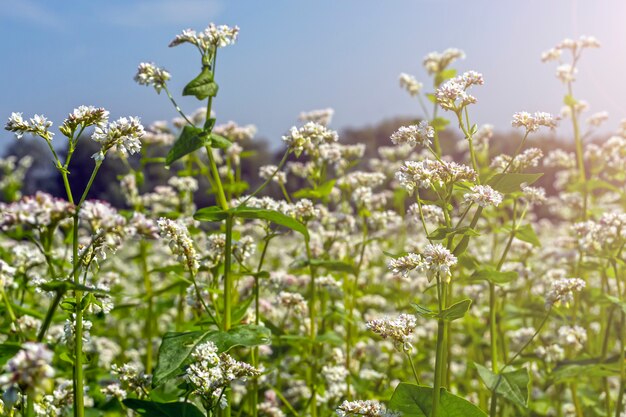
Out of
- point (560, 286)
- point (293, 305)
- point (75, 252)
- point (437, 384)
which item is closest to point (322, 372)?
point (293, 305)

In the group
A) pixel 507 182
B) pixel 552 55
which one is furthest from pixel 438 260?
pixel 552 55

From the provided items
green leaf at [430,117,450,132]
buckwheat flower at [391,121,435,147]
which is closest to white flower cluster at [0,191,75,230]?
buckwheat flower at [391,121,435,147]

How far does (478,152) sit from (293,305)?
279 cm

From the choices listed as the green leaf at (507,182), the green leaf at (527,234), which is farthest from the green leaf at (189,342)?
the green leaf at (527,234)

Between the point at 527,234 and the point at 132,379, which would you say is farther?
the point at 527,234

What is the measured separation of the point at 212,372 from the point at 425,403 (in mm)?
963

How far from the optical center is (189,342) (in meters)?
3.55

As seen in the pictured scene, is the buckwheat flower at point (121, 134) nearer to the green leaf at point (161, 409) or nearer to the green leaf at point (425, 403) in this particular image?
the green leaf at point (161, 409)

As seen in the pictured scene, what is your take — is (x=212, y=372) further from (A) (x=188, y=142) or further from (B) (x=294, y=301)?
(B) (x=294, y=301)

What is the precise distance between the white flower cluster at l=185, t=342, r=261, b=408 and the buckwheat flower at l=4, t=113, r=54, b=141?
1209mm

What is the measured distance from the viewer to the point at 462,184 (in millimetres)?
3467

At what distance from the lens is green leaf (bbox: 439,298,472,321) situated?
2.96 metres

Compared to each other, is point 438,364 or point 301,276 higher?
point 301,276

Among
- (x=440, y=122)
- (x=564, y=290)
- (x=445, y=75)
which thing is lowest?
(x=564, y=290)
